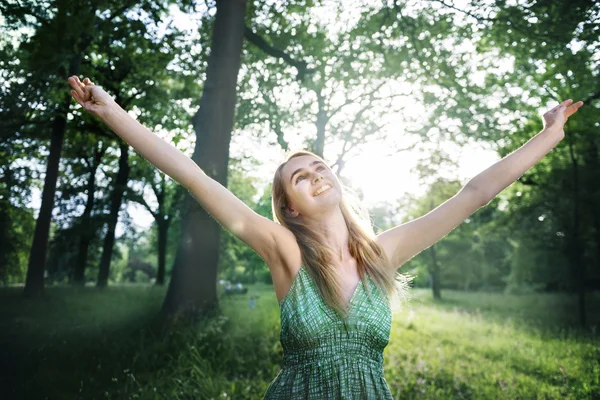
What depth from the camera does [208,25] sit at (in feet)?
36.1

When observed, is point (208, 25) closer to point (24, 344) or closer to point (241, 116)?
point (241, 116)

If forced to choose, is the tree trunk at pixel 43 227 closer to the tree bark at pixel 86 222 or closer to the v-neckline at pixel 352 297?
the tree bark at pixel 86 222

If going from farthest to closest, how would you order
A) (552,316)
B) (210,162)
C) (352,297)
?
(552,316) < (210,162) < (352,297)

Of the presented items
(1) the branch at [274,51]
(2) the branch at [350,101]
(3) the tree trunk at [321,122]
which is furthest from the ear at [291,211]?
(2) the branch at [350,101]

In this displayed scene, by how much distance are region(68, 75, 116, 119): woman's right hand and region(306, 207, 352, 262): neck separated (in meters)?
1.08

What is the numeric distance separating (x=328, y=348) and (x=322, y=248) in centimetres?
45

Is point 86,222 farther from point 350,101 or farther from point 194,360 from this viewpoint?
point 194,360

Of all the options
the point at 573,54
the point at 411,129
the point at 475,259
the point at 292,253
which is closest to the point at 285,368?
the point at 292,253

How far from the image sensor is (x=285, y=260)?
6.56 ft

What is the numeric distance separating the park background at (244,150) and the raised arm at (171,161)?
75 cm

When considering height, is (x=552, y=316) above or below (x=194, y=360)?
above

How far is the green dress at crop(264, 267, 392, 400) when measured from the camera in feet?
5.99

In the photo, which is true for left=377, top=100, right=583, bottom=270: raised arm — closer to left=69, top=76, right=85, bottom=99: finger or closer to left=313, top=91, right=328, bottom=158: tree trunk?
left=69, top=76, right=85, bottom=99: finger

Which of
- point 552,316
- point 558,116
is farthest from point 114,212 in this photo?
point 552,316
